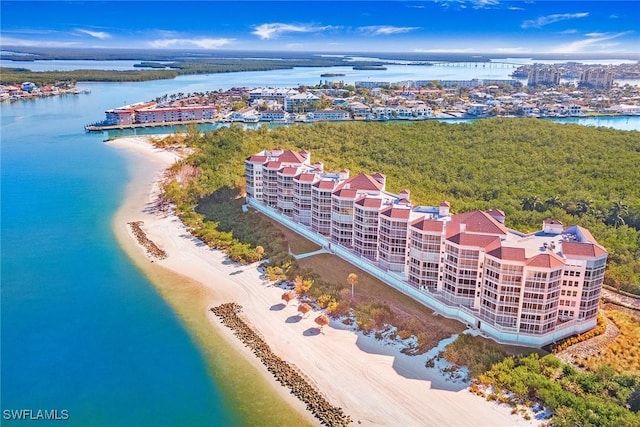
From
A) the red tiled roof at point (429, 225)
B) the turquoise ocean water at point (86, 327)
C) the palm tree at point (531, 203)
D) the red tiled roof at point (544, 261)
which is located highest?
the red tiled roof at point (429, 225)

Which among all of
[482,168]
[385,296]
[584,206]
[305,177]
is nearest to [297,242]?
[305,177]

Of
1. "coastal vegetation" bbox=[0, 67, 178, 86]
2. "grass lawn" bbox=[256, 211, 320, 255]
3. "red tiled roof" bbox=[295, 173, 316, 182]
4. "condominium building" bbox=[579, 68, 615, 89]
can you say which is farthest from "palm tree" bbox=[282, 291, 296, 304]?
"condominium building" bbox=[579, 68, 615, 89]

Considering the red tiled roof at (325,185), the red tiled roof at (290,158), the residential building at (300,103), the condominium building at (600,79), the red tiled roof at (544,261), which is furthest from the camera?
the condominium building at (600,79)

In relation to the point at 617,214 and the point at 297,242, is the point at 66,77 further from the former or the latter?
the point at 617,214

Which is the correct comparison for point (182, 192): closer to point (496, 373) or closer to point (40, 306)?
point (40, 306)

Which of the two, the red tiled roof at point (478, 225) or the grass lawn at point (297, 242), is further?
the grass lawn at point (297, 242)
